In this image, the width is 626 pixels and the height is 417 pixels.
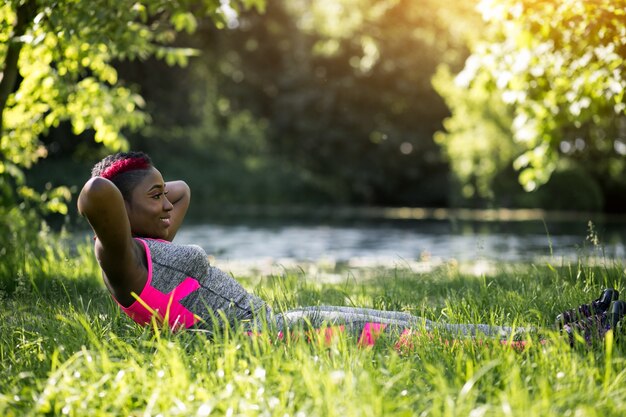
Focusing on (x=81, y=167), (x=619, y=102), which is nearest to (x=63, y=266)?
(x=619, y=102)

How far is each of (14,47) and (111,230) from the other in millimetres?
3878

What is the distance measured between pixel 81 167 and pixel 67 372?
94.3 feet

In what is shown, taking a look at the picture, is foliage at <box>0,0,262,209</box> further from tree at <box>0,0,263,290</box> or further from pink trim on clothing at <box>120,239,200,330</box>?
pink trim on clothing at <box>120,239,200,330</box>

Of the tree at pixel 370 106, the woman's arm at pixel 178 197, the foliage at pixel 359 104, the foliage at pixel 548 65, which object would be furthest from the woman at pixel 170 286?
the tree at pixel 370 106

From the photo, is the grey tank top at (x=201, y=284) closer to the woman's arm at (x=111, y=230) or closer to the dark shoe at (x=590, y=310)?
the woman's arm at (x=111, y=230)

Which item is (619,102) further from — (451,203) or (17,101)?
(451,203)

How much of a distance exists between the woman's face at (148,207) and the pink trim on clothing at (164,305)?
0.17 meters

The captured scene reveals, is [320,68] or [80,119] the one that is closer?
[80,119]

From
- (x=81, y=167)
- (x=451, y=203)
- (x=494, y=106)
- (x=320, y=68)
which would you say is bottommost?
(x=451, y=203)

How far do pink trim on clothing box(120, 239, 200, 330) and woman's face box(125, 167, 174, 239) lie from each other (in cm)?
17

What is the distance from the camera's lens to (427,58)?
4328 centimetres

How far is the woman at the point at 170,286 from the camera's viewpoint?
386 cm

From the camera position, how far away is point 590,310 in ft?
13.6

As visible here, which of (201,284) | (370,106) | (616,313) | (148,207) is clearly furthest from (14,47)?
(370,106)
